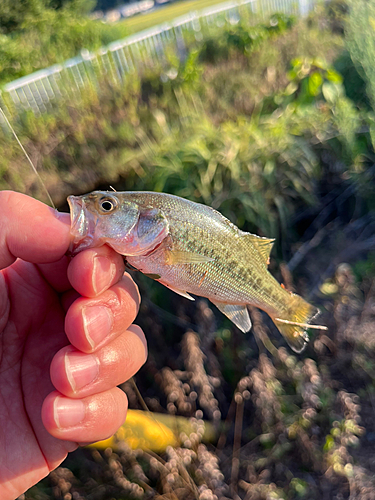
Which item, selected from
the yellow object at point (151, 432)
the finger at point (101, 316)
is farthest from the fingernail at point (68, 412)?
the yellow object at point (151, 432)

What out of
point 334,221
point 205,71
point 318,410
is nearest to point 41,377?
point 318,410

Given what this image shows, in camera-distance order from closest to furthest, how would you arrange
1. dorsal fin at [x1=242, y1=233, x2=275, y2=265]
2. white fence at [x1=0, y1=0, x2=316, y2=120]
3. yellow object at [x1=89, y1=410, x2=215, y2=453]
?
1. dorsal fin at [x1=242, y1=233, x2=275, y2=265]
2. yellow object at [x1=89, y1=410, x2=215, y2=453]
3. white fence at [x1=0, y1=0, x2=316, y2=120]

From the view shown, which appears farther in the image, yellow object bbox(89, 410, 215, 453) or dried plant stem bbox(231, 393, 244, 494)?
dried plant stem bbox(231, 393, 244, 494)

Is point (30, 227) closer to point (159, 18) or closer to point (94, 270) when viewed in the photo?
point (94, 270)

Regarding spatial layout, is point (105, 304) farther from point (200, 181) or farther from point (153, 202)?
point (200, 181)

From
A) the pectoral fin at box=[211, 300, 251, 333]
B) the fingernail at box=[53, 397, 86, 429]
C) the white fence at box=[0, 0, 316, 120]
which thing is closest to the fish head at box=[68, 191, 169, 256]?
the pectoral fin at box=[211, 300, 251, 333]

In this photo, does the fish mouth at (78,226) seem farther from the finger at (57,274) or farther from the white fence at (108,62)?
the white fence at (108,62)

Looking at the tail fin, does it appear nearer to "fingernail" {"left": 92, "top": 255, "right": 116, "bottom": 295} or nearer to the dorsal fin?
the dorsal fin
